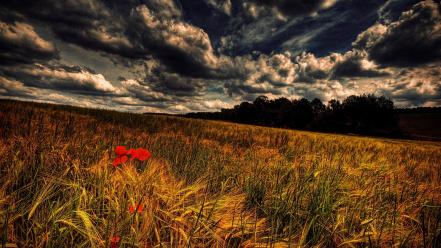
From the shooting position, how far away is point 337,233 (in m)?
1.50

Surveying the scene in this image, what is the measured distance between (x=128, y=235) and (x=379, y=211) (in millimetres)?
2027

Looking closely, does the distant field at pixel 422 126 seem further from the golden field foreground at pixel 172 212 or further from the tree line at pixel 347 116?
the golden field foreground at pixel 172 212

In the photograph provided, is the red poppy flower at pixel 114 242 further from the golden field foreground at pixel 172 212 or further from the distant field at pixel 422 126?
the distant field at pixel 422 126

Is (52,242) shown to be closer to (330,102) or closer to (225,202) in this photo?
(225,202)

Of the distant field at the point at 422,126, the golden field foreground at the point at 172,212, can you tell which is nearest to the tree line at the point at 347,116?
the distant field at the point at 422,126

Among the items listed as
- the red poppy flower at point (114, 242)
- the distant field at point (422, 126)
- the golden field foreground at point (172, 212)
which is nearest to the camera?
the red poppy flower at point (114, 242)

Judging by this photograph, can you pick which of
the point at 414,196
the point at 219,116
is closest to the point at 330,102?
the point at 219,116

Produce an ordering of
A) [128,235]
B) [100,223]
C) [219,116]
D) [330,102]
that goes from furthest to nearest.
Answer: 1. [219,116]
2. [330,102]
3. [100,223]
4. [128,235]

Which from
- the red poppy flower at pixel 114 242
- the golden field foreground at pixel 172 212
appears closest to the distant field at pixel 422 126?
the golden field foreground at pixel 172 212

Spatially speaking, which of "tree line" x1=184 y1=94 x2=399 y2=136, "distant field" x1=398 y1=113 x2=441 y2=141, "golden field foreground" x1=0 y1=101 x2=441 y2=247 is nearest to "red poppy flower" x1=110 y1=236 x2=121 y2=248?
"golden field foreground" x1=0 y1=101 x2=441 y2=247

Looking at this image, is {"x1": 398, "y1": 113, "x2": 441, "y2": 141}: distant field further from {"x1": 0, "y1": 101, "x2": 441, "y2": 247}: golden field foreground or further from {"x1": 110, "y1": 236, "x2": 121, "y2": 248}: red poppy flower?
{"x1": 110, "y1": 236, "x2": 121, "y2": 248}: red poppy flower

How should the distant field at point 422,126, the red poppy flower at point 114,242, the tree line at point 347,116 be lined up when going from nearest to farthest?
the red poppy flower at point 114,242 → the tree line at point 347,116 → the distant field at point 422,126

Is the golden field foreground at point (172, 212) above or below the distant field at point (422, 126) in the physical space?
below

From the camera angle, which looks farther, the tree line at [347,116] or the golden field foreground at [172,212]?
the tree line at [347,116]
